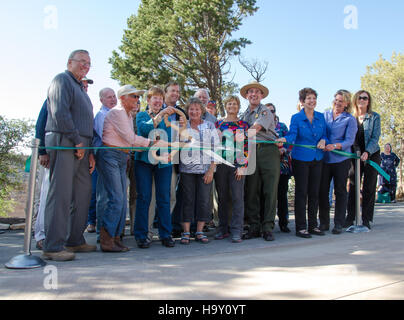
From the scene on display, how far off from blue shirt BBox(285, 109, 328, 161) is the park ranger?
12.8 inches

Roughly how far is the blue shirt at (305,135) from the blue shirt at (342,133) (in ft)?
0.91

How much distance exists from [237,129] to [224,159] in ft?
1.44

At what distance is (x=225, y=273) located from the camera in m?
2.73

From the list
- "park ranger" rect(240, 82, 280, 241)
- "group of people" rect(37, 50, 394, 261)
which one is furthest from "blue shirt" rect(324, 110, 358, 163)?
"park ranger" rect(240, 82, 280, 241)

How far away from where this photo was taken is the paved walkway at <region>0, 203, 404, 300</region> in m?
2.23

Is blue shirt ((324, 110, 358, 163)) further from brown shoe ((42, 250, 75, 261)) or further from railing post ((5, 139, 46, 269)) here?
railing post ((5, 139, 46, 269))

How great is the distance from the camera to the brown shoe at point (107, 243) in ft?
12.4

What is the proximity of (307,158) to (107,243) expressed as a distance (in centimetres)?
281

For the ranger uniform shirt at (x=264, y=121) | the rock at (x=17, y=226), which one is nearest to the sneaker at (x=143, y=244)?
the ranger uniform shirt at (x=264, y=121)

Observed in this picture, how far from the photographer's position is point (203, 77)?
642 inches

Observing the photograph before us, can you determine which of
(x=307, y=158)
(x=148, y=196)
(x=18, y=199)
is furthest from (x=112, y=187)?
(x=18, y=199)
